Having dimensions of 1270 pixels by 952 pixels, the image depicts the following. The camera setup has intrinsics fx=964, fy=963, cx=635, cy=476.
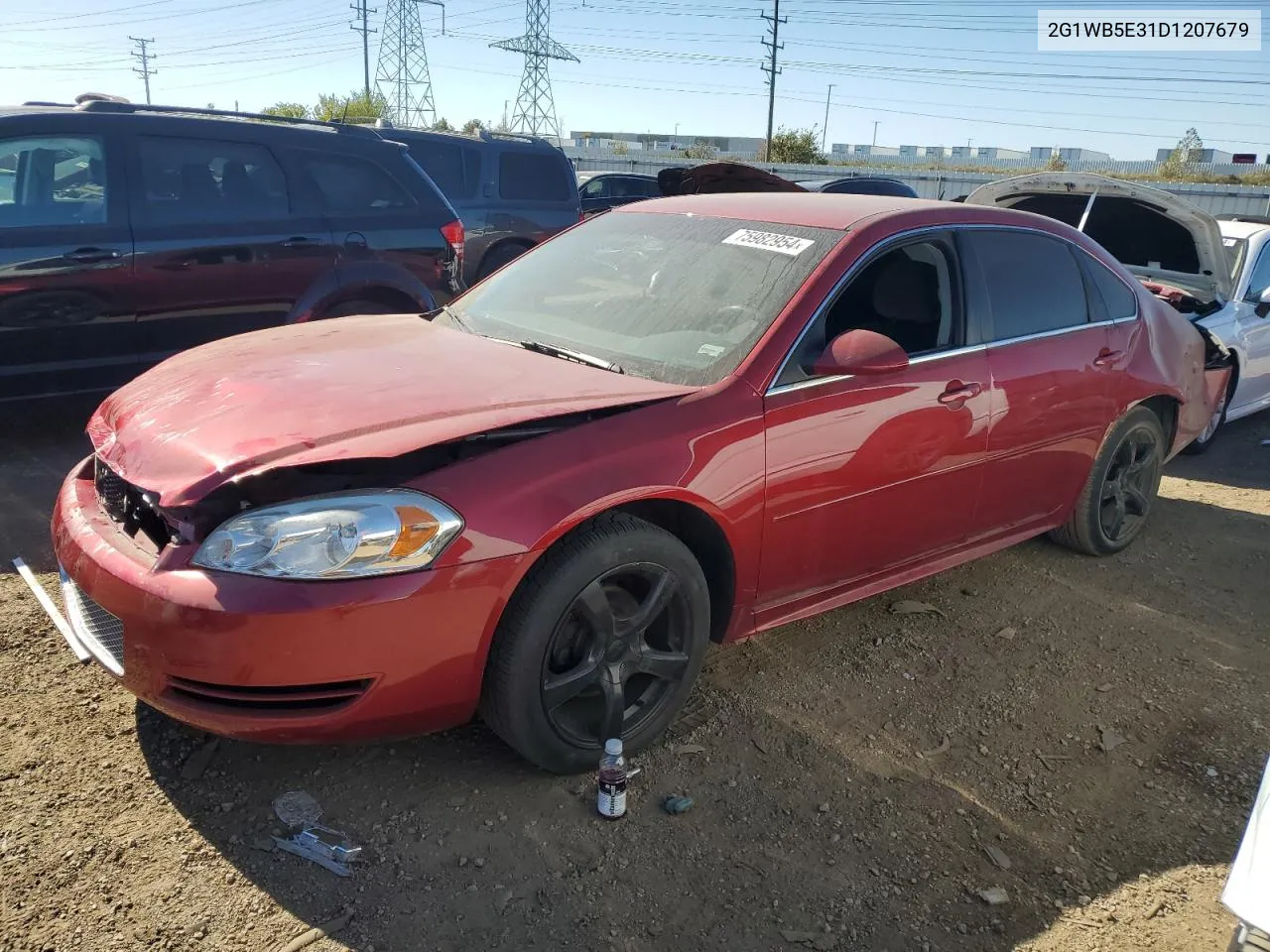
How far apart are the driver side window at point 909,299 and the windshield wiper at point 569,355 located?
0.80m

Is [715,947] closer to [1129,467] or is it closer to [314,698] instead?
[314,698]

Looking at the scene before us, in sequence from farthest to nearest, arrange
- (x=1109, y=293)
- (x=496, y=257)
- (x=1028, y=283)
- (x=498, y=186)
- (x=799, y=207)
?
(x=496, y=257) → (x=498, y=186) → (x=1109, y=293) → (x=1028, y=283) → (x=799, y=207)

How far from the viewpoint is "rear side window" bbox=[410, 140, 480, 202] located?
33.8ft

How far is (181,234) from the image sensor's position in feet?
17.8

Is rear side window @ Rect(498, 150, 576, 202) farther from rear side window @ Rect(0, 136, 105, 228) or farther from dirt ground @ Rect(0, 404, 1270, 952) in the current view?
dirt ground @ Rect(0, 404, 1270, 952)

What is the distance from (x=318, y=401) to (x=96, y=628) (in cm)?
86

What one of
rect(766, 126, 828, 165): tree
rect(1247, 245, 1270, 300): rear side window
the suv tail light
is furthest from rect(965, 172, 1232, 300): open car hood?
rect(766, 126, 828, 165): tree

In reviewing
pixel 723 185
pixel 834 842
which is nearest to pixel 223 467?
pixel 834 842

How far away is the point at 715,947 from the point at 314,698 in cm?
115

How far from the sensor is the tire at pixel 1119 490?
4586 mm

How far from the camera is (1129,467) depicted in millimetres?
4797

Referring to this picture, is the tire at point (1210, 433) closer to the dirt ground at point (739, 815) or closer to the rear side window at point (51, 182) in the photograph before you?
the dirt ground at point (739, 815)

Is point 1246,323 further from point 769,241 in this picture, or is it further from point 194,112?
point 194,112

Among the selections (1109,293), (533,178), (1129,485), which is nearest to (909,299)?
(1109,293)
